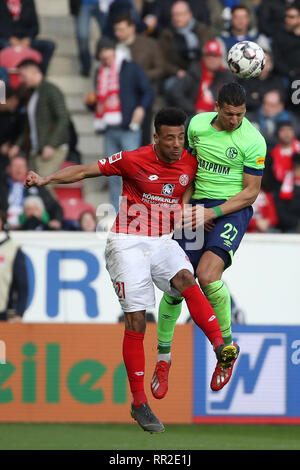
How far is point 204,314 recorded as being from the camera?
10.6 metres

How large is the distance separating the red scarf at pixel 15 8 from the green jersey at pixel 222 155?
7.01 metres

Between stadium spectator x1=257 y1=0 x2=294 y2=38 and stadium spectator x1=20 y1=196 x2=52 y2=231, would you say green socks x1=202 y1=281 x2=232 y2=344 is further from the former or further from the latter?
stadium spectator x1=257 y1=0 x2=294 y2=38

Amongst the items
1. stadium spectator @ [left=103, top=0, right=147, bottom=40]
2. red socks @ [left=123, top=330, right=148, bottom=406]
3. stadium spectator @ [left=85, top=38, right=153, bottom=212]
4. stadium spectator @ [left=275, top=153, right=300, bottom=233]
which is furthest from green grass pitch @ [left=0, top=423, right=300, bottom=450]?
stadium spectator @ [left=103, top=0, right=147, bottom=40]

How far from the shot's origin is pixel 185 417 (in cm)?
1499

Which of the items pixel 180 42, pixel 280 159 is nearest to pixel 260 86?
pixel 280 159

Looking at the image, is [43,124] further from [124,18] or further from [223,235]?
[223,235]

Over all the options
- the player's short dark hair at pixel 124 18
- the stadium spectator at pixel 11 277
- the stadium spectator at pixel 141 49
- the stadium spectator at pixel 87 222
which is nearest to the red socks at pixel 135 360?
the stadium spectator at pixel 11 277

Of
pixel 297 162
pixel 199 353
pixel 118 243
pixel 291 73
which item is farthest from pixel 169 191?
pixel 291 73

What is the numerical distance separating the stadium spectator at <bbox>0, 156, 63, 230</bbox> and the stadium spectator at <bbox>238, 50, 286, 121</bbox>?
2.96m

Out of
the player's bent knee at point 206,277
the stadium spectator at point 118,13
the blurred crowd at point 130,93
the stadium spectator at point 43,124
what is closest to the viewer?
the player's bent knee at point 206,277

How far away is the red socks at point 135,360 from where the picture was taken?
10.8 meters

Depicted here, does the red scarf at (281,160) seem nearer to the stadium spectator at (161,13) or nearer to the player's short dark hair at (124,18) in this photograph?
the stadium spectator at (161,13)

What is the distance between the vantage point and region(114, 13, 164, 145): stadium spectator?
16.7 metres
